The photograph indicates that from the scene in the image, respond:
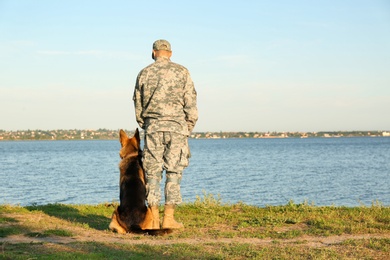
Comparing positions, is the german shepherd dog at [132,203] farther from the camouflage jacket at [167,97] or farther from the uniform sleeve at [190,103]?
the uniform sleeve at [190,103]

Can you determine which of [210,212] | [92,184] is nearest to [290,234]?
[210,212]

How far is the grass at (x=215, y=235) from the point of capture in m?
6.68

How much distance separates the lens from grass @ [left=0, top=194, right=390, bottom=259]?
668 cm

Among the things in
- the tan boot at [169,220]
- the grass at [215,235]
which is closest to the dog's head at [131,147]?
the tan boot at [169,220]

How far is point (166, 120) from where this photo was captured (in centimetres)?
870

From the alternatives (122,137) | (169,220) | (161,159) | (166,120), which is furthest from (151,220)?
(166,120)

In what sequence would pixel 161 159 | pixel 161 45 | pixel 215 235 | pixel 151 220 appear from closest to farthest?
pixel 215 235 → pixel 151 220 → pixel 161 159 → pixel 161 45

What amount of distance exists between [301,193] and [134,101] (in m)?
20.9

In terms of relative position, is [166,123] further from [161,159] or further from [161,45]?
[161,45]

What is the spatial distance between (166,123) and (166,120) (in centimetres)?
5

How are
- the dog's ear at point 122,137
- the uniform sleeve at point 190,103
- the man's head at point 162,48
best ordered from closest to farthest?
1. the uniform sleeve at point 190,103
2. the man's head at point 162,48
3. the dog's ear at point 122,137

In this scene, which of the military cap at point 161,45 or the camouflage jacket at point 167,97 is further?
the military cap at point 161,45

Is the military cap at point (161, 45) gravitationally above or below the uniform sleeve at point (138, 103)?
above

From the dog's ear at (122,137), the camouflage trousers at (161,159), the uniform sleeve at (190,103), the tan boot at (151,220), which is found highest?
the uniform sleeve at (190,103)
